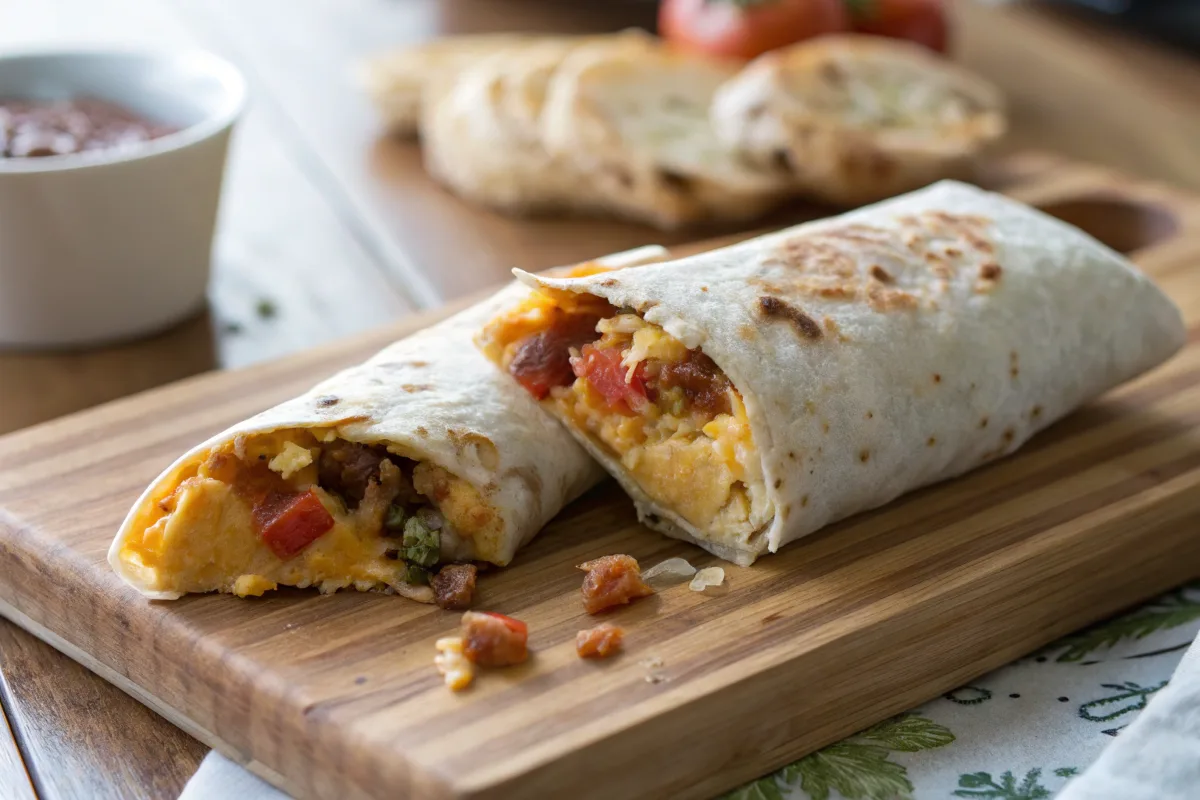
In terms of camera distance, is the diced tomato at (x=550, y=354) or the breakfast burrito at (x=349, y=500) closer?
the breakfast burrito at (x=349, y=500)

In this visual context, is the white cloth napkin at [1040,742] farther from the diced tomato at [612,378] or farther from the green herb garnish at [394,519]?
the diced tomato at [612,378]

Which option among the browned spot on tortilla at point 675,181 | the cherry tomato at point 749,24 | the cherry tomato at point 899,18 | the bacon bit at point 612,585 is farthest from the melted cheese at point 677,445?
the cherry tomato at point 899,18

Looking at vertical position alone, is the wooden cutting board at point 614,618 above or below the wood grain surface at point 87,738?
above

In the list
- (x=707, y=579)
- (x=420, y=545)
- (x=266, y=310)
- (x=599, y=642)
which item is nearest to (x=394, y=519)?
(x=420, y=545)

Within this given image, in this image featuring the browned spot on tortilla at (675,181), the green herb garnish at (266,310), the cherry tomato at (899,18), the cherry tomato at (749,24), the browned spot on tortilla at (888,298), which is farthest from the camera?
the cherry tomato at (899,18)

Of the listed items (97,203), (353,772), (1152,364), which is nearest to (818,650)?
(353,772)

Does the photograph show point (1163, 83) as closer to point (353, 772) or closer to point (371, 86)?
point (371, 86)

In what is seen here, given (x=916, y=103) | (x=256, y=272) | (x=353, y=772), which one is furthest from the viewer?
(x=916, y=103)

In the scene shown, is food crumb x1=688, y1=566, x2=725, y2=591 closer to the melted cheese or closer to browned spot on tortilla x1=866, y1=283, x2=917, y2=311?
the melted cheese
